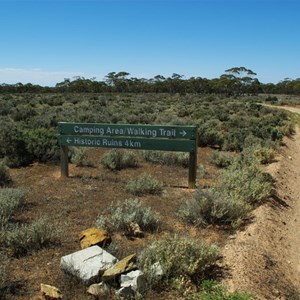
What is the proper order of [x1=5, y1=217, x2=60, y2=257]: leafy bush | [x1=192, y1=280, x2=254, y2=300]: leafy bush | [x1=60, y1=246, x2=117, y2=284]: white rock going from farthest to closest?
[x1=5, y1=217, x2=60, y2=257]: leafy bush → [x1=60, y1=246, x2=117, y2=284]: white rock → [x1=192, y1=280, x2=254, y2=300]: leafy bush

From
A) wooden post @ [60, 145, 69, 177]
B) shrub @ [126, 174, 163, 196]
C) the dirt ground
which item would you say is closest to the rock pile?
the dirt ground

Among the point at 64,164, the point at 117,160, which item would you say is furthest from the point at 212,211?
the point at 117,160

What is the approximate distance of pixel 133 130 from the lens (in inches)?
341

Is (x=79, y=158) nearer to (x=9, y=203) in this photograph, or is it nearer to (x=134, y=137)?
(x=134, y=137)

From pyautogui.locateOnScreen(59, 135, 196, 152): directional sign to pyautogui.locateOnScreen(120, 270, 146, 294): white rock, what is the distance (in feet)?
15.2

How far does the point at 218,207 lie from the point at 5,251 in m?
3.35

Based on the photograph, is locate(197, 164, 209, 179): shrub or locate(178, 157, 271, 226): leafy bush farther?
locate(197, 164, 209, 179): shrub

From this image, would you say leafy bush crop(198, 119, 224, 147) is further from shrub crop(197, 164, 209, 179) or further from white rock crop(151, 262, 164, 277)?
white rock crop(151, 262, 164, 277)

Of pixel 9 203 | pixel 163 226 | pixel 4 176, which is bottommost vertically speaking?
pixel 163 226

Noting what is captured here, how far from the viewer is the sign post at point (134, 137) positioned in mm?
8438

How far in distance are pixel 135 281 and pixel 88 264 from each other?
594 mm

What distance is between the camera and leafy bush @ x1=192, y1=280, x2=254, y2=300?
3.84 m

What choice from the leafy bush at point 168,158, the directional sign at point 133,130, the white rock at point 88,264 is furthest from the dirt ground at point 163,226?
the directional sign at point 133,130

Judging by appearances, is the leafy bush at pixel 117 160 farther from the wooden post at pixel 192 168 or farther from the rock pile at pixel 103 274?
the rock pile at pixel 103 274
